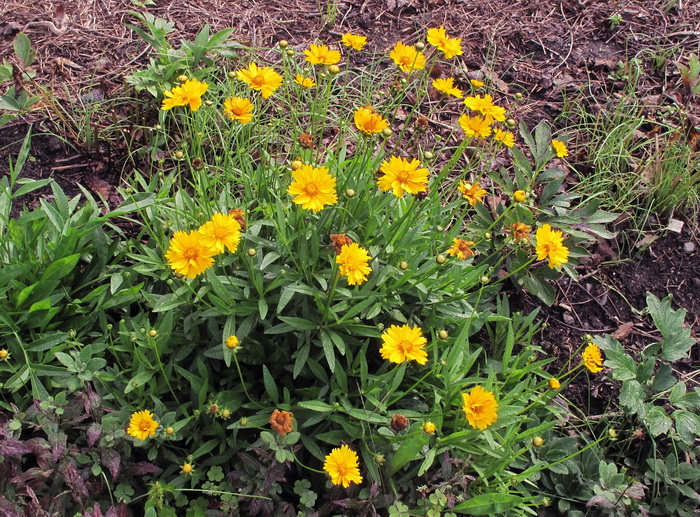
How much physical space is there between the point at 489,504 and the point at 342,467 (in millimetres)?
428

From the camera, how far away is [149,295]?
184cm

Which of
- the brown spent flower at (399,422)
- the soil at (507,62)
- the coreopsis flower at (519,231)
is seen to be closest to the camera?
the brown spent flower at (399,422)

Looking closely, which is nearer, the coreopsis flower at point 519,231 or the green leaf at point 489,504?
the green leaf at point 489,504

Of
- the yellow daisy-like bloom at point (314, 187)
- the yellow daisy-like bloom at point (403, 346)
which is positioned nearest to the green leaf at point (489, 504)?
the yellow daisy-like bloom at point (403, 346)

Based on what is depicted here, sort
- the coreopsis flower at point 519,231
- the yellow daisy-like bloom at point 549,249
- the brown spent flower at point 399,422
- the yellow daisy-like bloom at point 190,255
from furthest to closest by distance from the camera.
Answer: the coreopsis flower at point 519,231, the yellow daisy-like bloom at point 549,249, the brown spent flower at point 399,422, the yellow daisy-like bloom at point 190,255

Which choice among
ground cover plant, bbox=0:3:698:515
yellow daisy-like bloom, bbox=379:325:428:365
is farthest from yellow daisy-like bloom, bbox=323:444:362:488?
yellow daisy-like bloom, bbox=379:325:428:365

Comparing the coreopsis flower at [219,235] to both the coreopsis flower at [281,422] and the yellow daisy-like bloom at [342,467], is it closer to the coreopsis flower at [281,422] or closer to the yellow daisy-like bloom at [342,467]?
the coreopsis flower at [281,422]

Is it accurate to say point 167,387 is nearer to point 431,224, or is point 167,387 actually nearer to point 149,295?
point 149,295

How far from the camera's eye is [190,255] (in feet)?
4.81

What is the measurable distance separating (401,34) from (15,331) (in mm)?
2404

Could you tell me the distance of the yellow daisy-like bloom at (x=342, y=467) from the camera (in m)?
1.52

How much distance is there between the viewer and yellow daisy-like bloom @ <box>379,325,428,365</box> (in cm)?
151

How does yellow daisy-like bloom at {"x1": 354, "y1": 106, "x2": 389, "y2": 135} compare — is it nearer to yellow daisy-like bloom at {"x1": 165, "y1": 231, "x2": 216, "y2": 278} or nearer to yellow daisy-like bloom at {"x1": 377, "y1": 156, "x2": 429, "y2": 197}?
yellow daisy-like bloom at {"x1": 377, "y1": 156, "x2": 429, "y2": 197}

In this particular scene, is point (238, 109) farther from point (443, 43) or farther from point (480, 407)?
point (480, 407)
